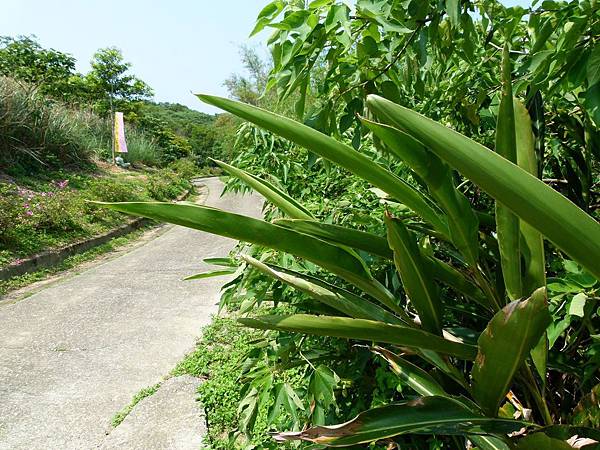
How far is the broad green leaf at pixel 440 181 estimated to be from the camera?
631mm

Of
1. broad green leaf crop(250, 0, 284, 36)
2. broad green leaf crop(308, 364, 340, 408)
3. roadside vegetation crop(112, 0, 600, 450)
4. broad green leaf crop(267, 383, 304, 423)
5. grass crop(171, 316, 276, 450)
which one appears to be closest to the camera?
roadside vegetation crop(112, 0, 600, 450)

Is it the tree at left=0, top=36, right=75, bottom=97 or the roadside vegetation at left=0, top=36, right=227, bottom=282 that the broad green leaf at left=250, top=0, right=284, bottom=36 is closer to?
the roadside vegetation at left=0, top=36, right=227, bottom=282

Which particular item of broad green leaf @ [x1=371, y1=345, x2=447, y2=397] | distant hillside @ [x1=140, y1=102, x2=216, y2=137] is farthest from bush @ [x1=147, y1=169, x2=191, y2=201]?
distant hillside @ [x1=140, y1=102, x2=216, y2=137]

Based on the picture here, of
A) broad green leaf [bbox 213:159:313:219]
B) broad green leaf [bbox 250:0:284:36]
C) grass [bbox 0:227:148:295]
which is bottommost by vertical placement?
grass [bbox 0:227:148:295]

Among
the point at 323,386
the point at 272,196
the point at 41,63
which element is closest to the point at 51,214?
the point at 323,386

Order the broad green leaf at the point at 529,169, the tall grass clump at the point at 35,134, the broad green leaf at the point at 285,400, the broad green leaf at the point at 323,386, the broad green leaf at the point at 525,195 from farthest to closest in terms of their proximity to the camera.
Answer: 1. the tall grass clump at the point at 35,134
2. the broad green leaf at the point at 285,400
3. the broad green leaf at the point at 323,386
4. the broad green leaf at the point at 529,169
5. the broad green leaf at the point at 525,195

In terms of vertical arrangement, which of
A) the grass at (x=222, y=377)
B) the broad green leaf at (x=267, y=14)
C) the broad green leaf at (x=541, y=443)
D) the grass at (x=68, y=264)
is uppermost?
the broad green leaf at (x=267, y=14)

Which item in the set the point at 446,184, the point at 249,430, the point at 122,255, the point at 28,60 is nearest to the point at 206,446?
the point at 249,430

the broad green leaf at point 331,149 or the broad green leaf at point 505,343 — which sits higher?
the broad green leaf at point 331,149

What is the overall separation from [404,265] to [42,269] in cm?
658

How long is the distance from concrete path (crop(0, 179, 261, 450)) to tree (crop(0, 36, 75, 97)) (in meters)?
17.4

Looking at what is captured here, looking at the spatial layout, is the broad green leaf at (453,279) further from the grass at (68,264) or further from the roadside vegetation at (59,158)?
the grass at (68,264)

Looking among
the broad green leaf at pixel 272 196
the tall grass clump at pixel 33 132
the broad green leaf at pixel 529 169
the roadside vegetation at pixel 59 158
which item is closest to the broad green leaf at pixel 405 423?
the broad green leaf at pixel 529 169

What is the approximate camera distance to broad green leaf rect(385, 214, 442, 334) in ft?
2.40
